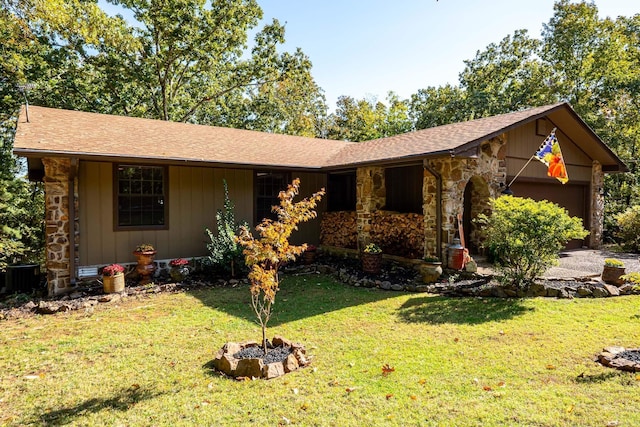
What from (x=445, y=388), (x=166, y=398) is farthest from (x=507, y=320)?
(x=166, y=398)

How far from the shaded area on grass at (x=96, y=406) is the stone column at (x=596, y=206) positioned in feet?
42.7

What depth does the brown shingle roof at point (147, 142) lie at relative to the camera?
24.2 ft

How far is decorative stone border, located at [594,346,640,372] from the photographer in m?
3.69

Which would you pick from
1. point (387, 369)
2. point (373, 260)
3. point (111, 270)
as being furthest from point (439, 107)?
point (387, 369)

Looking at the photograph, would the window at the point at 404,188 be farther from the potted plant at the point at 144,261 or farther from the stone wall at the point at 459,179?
the potted plant at the point at 144,261

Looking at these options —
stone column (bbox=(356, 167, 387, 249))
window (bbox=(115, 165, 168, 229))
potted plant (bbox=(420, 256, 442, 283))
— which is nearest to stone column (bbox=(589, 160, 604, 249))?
stone column (bbox=(356, 167, 387, 249))

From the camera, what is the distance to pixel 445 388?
3445 millimetres

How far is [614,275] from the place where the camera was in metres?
6.95

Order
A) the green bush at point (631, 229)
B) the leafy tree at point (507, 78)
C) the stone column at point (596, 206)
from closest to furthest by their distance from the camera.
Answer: the green bush at point (631, 229)
the stone column at point (596, 206)
the leafy tree at point (507, 78)

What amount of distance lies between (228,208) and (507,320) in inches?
258

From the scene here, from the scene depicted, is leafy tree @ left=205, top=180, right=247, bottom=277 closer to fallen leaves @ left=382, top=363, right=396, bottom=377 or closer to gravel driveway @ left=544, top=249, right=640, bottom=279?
fallen leaves @ left=382, top=363, right=396, bottom=377

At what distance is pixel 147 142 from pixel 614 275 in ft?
34.1

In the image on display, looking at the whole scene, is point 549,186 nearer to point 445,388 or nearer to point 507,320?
point 507,320

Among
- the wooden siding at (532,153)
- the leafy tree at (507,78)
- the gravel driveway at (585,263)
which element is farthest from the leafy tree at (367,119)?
the gravel driveway at (585,263)
